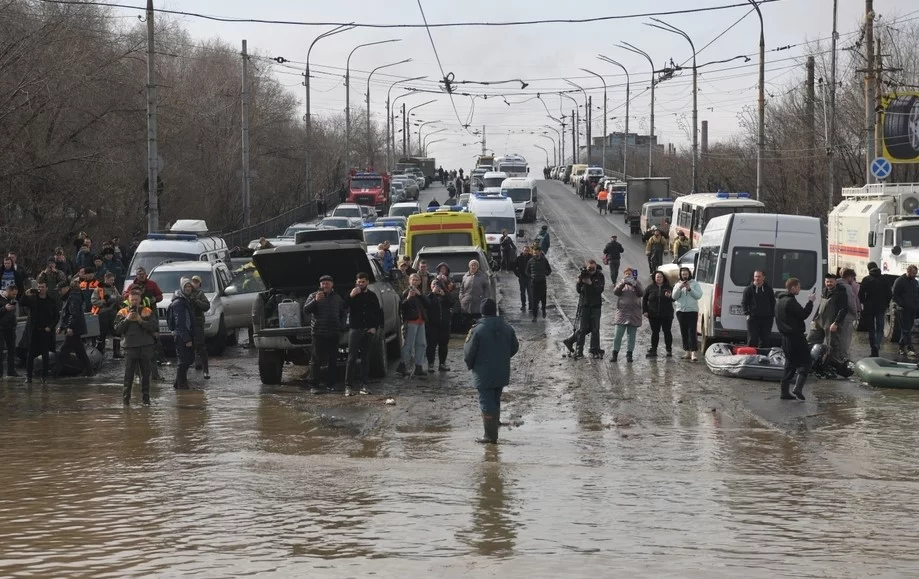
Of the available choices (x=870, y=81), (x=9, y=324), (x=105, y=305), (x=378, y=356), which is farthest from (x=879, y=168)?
(x=9, y=324)

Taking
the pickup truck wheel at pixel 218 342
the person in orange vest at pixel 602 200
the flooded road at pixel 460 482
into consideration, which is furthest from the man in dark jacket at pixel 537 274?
the person in orange vest at pixel 602 200

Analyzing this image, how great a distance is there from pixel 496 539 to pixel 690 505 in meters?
2.01

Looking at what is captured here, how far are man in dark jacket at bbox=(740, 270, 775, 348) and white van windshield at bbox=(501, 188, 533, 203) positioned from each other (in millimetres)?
46958

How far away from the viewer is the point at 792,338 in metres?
17.8

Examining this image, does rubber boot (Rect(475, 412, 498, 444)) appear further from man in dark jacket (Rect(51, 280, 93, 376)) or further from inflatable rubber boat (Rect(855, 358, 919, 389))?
man in dark jacket (Rect(51, 280, 93, 376))

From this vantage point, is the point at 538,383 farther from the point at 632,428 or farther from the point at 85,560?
the point at 85,560

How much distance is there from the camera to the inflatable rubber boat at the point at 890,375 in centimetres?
1939

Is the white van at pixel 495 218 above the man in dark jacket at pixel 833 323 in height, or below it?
above

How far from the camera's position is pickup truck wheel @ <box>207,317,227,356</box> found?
2467 cm

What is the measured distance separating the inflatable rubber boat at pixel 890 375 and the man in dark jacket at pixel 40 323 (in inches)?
480

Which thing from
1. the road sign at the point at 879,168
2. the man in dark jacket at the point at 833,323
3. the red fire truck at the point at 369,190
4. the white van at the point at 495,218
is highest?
the red fire truck at the point at 369,190

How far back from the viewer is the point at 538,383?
1989 cm

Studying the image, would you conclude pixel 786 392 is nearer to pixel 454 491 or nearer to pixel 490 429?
pixel 490 429

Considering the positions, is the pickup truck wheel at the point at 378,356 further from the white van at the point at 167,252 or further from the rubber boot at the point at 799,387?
the white van at the point at 167,252
